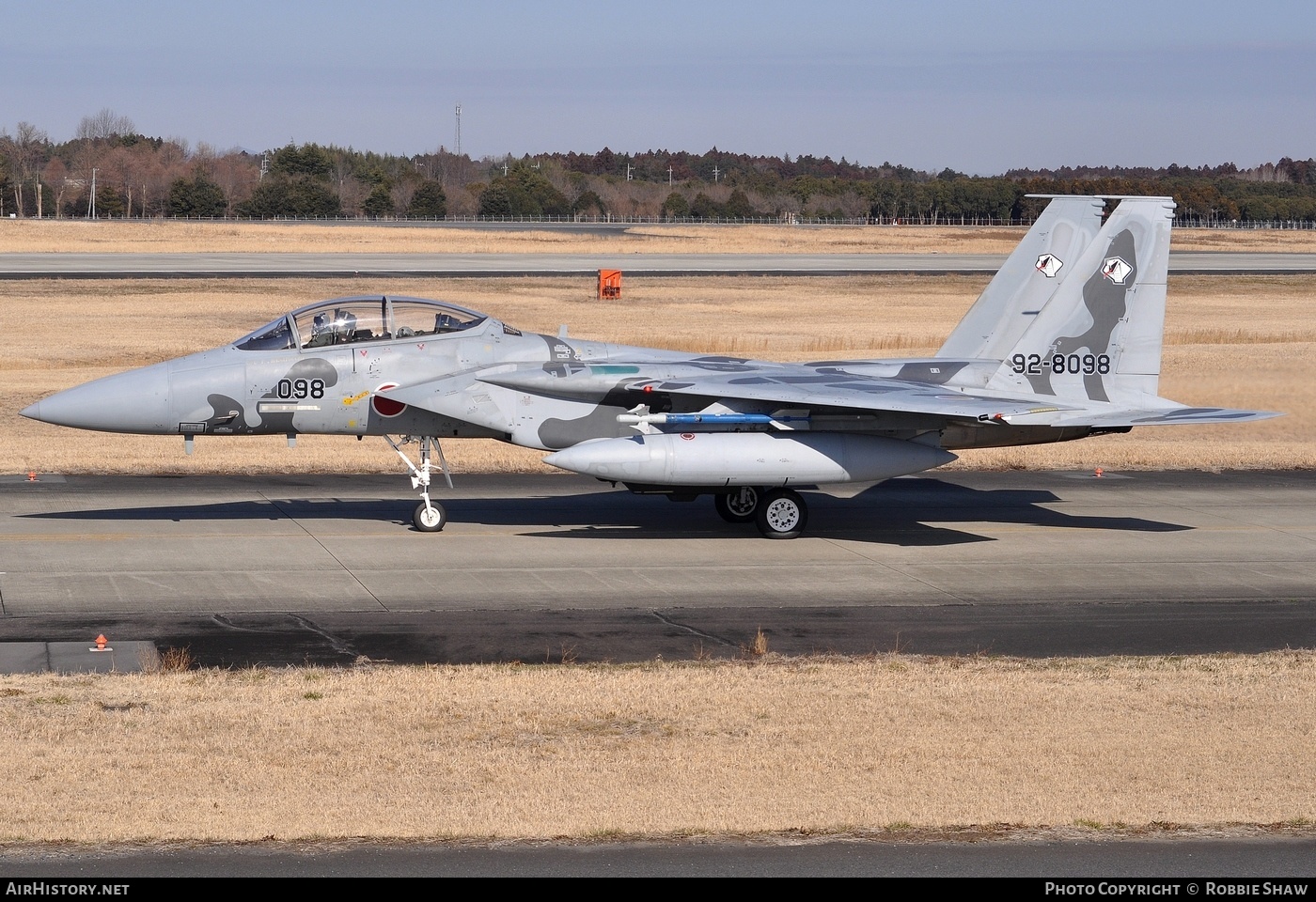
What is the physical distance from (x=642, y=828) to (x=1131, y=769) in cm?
371

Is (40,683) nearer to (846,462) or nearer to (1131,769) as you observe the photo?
(1131,769)

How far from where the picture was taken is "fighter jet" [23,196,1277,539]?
18938 mm

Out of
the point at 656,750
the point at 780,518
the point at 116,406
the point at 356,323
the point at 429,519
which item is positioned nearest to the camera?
the point at 656,750

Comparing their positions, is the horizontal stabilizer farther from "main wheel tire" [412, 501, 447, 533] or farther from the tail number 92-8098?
"main wheel tire" [412, 501, 447, 533]

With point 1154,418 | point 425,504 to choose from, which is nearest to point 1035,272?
point 1154,418

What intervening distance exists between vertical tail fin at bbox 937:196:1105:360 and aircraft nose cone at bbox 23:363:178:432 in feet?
37.5

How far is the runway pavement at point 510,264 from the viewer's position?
6812 cm

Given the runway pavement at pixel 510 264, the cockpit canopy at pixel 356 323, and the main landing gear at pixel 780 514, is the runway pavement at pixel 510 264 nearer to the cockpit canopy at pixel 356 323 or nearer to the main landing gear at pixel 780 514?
the cockpit canopy at pixel 356 323

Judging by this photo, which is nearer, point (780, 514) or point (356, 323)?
point (356, 323)

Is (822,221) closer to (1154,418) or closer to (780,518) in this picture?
(780,518)

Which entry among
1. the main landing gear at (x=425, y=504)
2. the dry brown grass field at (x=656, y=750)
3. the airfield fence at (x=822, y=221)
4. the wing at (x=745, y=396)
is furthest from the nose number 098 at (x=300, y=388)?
the airfield fence at (x=822, y=221)

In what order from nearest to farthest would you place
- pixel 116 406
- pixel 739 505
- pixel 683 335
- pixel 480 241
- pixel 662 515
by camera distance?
pixel 116 406 < pixel 739 505 < pixel 662 515 < pixel 683 335 < pixel 480 241

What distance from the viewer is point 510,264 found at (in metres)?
77.4

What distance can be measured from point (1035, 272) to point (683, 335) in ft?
84.1
